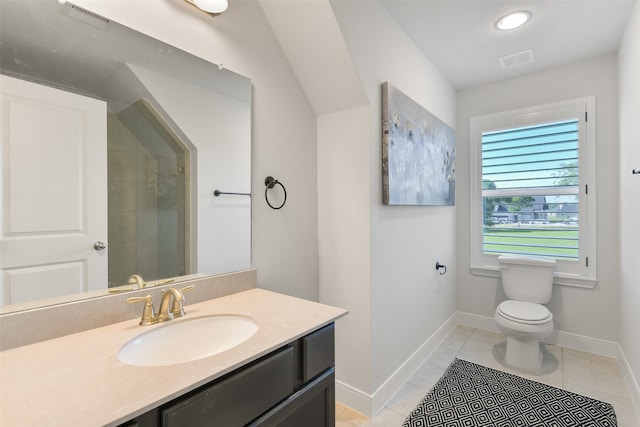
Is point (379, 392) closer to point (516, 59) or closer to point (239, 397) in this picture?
point (239, 397)

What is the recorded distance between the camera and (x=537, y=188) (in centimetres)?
270

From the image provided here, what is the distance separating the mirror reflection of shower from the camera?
3.51ft

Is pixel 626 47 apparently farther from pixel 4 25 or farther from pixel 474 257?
pixel 4 25

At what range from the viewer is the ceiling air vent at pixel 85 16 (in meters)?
1.00

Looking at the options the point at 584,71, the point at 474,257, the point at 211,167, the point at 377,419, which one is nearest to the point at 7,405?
the point at 211,167

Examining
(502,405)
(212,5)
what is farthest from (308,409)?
(212,5)

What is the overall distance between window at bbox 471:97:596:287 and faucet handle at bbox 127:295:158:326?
9.59 ft

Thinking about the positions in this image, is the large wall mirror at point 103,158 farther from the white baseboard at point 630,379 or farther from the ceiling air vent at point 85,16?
the white baseboard at point 630,379

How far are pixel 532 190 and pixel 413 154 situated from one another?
1.43 metres

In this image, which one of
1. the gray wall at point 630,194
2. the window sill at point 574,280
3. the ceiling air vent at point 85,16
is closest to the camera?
the ceiling air vent at point 85,16

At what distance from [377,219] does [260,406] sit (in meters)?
1.20

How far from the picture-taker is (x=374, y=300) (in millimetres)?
1782

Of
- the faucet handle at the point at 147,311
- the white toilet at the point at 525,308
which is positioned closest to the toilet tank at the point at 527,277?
the white toilet at the point at 525,308

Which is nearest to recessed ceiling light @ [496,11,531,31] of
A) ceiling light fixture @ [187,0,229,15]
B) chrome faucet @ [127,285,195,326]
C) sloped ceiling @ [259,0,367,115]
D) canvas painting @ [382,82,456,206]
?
canvas painting @ [382,82,456,206]
